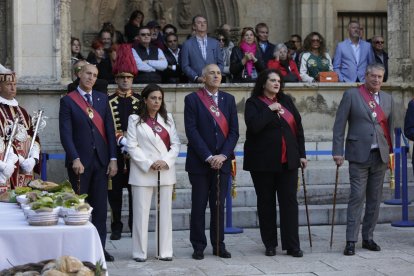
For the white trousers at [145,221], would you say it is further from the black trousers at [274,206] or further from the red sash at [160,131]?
the black trousers at [274,206]

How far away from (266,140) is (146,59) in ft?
13.1

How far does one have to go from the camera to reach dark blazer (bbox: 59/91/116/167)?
11.6 m

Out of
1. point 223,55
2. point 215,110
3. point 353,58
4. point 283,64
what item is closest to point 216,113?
point 215,110

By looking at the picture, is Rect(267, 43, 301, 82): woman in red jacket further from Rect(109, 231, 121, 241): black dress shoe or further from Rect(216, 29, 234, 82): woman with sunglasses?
Rect(109, 231, 121, 241): black dress shoe

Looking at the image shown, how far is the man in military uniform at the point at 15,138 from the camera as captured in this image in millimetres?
11312

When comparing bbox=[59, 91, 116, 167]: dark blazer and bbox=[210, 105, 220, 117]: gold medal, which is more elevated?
bbox=[210, 105, 220, 117]: gold medal

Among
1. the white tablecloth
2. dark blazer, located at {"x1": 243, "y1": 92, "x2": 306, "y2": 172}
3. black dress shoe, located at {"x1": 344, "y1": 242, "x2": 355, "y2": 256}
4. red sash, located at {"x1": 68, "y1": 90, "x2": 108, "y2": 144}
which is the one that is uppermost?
red sash, located at {"x1": 68, "y1": 90, "x2": 108, "y2": 144}

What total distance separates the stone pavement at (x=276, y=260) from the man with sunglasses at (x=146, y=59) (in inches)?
114

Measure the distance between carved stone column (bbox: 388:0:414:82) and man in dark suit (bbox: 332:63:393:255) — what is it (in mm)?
4319

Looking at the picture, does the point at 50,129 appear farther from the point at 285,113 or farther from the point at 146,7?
the point at 146,7

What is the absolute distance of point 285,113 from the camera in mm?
12117

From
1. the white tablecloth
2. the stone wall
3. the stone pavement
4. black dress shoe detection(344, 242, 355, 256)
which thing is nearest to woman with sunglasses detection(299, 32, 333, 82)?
the stone wall

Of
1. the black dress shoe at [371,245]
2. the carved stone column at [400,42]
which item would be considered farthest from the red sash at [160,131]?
the carved stone column at [400,42]

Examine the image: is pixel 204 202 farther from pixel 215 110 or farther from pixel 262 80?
pixel 262 80
